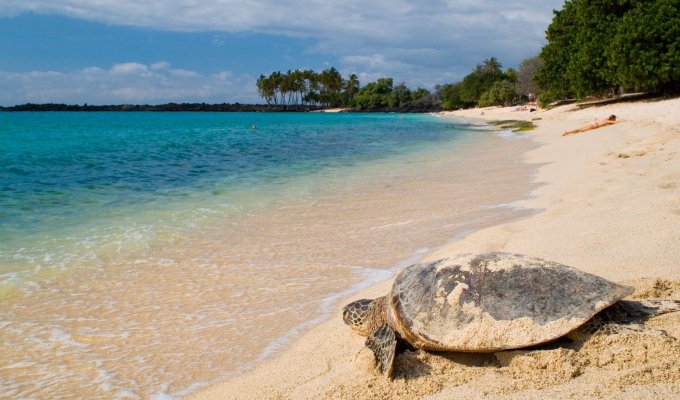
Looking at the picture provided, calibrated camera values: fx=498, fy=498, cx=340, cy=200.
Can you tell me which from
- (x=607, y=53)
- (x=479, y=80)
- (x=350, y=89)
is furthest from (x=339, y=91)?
(x=607, y=53)

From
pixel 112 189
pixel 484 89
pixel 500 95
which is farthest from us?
pixel 484 89

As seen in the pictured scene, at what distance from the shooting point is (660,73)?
28203mm

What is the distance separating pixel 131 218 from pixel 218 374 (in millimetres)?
6486

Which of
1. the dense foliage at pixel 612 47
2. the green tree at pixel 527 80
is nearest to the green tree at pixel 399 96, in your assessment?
the green tree at pixel 527 80

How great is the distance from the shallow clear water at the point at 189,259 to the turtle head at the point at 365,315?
670 mm

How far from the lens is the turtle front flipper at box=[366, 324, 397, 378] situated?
11.3 ft

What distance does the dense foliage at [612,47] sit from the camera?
28.5 meters

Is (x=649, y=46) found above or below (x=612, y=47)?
below

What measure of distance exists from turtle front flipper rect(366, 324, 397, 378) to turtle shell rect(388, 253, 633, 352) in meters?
0.10

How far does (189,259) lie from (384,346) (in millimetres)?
4011

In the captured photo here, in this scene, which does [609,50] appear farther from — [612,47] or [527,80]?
[527,80]

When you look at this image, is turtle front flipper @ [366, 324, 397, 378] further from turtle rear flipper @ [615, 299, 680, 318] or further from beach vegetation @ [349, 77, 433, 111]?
beach vegetation @ [349, 77, 433, 111]

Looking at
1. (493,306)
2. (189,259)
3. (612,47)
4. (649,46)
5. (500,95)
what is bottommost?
(189,259)

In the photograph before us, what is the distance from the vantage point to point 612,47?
30219 mm
